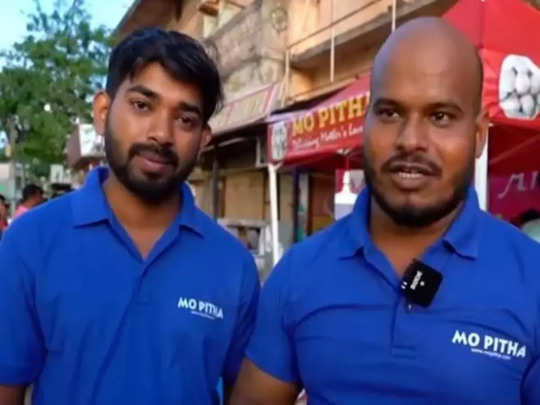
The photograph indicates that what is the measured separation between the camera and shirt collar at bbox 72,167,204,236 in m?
2.01

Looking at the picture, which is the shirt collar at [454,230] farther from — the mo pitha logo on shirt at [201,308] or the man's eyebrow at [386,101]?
the mo pitha logo on shirt at [201,308]

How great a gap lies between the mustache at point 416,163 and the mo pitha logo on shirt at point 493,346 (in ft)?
1.15

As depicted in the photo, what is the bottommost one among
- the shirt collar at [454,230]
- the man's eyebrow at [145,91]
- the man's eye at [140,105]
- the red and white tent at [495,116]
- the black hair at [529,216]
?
the shirt collar at [454,230]

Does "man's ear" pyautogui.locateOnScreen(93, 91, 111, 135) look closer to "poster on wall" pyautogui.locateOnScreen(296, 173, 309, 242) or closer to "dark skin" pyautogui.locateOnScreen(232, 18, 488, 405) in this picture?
"dark skin" pyautogui.locateOnScreen(232, 18, 488, 405)

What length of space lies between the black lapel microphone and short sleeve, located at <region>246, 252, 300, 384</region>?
28cm

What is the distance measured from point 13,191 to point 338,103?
18.7m

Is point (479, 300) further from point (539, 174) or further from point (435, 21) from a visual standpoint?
point (539, 174)

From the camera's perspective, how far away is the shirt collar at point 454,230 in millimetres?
1621

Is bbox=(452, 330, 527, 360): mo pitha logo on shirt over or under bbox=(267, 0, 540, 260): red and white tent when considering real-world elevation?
under

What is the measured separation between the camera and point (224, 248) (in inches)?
83.7

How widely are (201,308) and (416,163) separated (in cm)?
73

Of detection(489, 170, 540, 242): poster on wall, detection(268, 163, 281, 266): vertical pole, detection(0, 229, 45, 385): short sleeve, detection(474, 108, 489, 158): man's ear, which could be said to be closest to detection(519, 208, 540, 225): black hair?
detection(489, 170, 540, 242): poster on wall

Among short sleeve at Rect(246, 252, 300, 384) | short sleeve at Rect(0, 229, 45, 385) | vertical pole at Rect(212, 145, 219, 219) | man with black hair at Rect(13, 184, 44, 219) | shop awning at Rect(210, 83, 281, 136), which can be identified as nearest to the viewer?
short sleeve at Rect(246, 252, 300, 384)

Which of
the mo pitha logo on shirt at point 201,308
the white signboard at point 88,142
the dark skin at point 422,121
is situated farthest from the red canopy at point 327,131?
the white signboard at point 88,142
